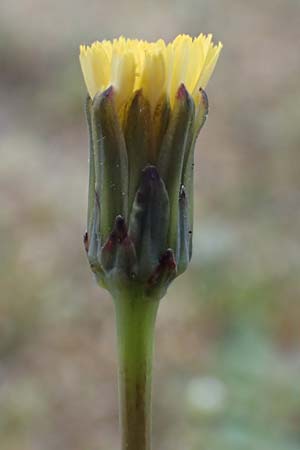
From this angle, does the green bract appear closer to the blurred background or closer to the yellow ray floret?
the yellow ray floret

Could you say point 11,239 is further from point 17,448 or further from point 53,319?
point 17,448

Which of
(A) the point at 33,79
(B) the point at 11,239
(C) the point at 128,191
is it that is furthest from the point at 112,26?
(C) the point at 128,191

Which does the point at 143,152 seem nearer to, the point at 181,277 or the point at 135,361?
the point at 135,361

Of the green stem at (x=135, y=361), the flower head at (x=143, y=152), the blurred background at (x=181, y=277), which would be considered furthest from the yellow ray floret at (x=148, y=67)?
the blurred background at (x=181, y=277)

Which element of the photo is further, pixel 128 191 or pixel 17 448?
pixel 17 448

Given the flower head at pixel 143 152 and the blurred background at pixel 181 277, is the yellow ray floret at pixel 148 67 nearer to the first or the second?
the flower head at pixel 143 152

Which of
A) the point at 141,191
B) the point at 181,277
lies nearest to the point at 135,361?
the point at 141,191
